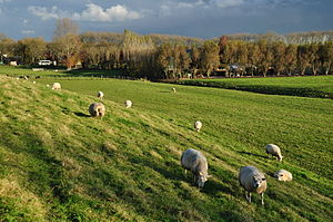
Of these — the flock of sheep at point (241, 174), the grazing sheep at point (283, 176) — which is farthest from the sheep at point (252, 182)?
the grazing sheep at point (283, 176)

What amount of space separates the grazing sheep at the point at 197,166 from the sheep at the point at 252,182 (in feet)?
4.90

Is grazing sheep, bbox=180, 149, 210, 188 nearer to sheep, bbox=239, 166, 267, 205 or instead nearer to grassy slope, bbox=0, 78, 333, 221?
grassy slope, bbox=0, 78, 333, 221

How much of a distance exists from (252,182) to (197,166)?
85.7 inches

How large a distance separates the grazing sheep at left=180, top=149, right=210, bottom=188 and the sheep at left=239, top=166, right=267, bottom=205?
149 cm

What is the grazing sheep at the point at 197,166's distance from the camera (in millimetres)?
10062

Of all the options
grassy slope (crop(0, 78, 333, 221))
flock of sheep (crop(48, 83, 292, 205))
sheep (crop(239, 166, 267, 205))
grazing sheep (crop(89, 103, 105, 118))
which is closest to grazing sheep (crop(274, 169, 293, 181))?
grassy slope (crop(0, 78, 333, 221))

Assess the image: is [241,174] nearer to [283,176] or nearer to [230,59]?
[283,176]

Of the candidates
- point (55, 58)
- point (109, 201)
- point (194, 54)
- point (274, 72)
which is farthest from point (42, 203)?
point (55, 58)

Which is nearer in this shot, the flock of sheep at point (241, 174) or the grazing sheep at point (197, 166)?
the flock of sheep at point (241, 174)

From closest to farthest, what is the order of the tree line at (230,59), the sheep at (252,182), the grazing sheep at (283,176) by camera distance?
the sheep at (252,182) → the grazing sheep at (283,176) → the tree line at (230,59)

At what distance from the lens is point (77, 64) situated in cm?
14150

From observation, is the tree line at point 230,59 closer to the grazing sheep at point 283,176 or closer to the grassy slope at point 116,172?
the grassy slope at point 116,172

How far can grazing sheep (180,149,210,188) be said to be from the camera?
1006 centimetres

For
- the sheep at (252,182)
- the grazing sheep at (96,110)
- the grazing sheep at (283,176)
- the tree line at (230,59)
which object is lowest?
the grazing sheep at (283,176)
